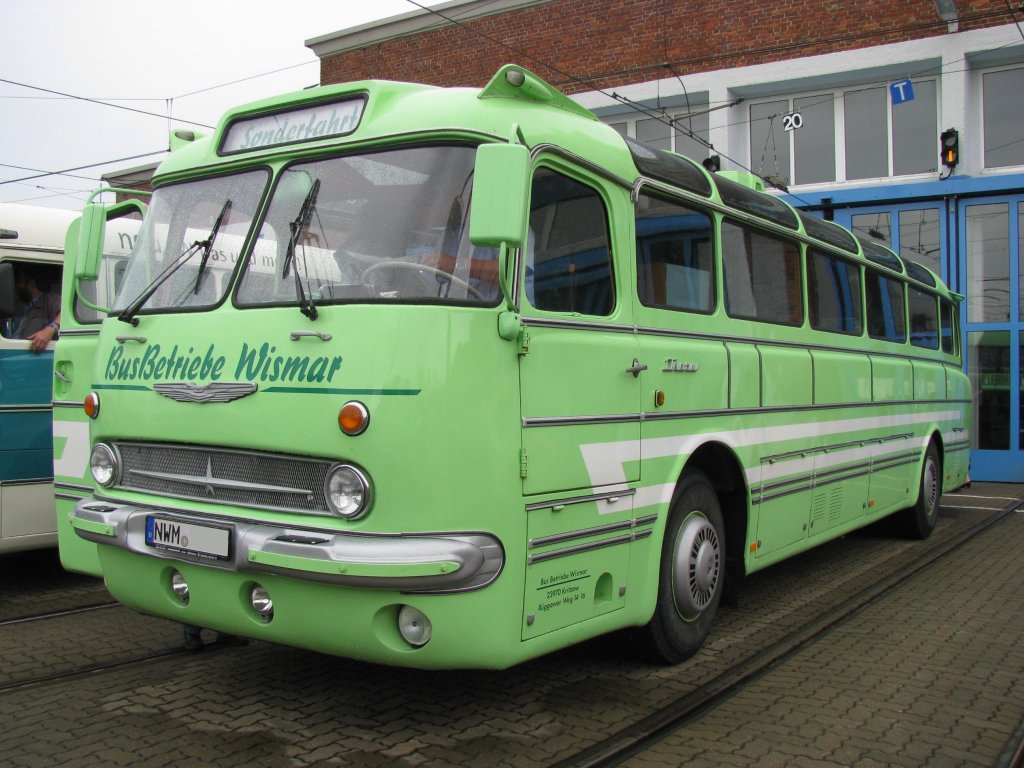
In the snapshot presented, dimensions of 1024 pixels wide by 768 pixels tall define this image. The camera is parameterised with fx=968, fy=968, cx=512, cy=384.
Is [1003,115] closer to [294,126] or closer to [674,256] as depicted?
[674,256]

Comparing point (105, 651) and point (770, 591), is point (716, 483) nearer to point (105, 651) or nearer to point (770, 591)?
point (770, 591)

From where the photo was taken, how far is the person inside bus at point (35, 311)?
700cm

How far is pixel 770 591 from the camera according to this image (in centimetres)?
747

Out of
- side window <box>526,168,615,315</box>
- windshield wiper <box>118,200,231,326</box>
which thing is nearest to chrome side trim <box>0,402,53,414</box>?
windshield wiper <box>118,200,231,326</box>

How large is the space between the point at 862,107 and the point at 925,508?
8712mm

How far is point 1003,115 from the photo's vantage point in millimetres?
15273

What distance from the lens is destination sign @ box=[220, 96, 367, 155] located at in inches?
173

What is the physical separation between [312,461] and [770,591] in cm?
468

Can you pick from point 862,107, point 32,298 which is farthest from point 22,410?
point 862,107

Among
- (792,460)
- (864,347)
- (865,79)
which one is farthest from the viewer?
(865,79)

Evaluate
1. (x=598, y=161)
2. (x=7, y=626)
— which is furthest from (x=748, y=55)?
(x=7, y=626)

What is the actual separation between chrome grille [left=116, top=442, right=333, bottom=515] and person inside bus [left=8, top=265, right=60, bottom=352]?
289cm

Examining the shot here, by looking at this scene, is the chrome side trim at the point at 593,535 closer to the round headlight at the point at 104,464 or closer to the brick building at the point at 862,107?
the round headlight at the point at 104,464

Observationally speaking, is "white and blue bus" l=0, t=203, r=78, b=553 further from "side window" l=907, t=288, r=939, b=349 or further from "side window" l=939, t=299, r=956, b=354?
"side window" l=939, t=299, r=956, b=354
